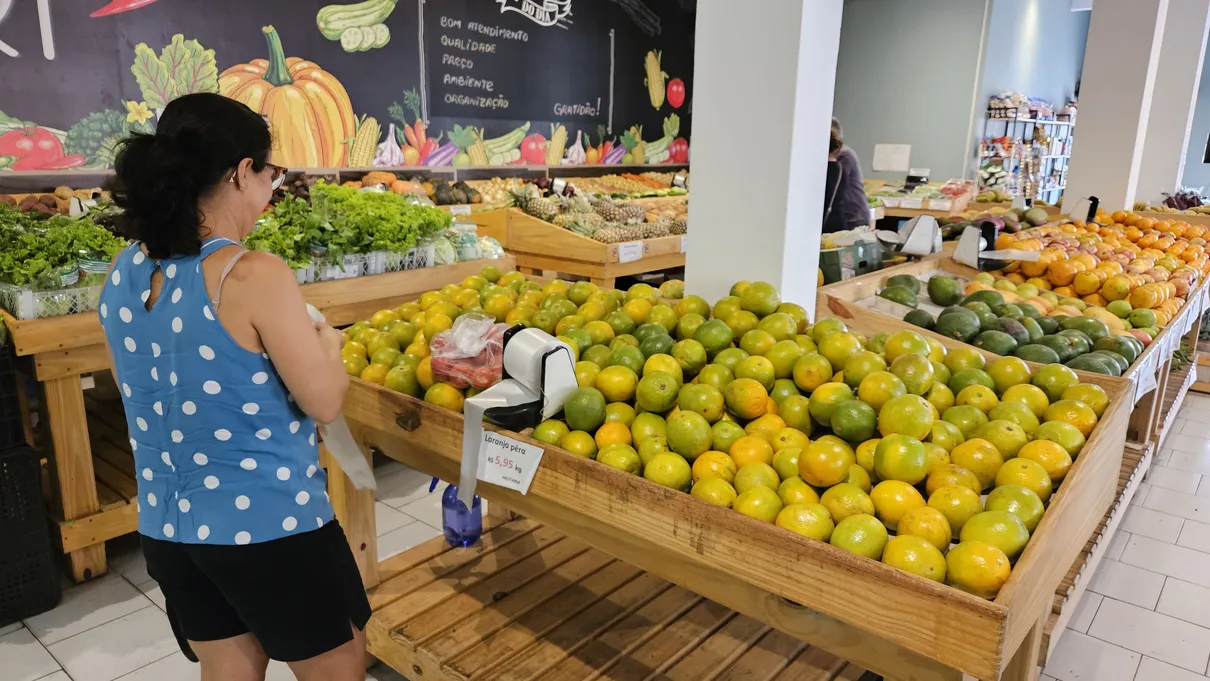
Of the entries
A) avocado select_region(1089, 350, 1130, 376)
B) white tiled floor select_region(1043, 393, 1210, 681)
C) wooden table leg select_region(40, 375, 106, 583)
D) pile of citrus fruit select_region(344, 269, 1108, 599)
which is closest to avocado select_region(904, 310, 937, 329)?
avocado select_region(1089, 350, 1130, 376)

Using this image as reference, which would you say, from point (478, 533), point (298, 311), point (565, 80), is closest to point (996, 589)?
point (298, 311)

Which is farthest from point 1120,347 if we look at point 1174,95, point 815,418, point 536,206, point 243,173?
point 1174,95

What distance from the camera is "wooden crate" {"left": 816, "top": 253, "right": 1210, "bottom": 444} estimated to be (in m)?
2.54

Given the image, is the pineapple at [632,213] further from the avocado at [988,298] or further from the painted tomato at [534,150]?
the avocado at [988,298]

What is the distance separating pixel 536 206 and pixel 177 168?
176 inches

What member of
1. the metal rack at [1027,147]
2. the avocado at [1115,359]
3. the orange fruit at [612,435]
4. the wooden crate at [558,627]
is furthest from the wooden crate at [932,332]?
the metal rack at [1027,147]

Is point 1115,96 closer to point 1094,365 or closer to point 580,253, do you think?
point 580,253

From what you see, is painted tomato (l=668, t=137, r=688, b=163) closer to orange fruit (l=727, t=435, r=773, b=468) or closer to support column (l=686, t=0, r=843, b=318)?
support column (l=686, t=0, r=843, b=318)

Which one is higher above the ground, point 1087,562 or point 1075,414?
point 1075,414

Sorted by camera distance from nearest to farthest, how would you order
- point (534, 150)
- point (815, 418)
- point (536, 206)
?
1. point (815, 418)
2. point (536, 206)
3. point (534, 150)

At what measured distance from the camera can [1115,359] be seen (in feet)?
7.47

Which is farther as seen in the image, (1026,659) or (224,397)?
(1026,659)

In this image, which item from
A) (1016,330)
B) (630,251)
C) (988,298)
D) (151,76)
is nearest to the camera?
(1016,330)


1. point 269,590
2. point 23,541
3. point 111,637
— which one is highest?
point 269,590
